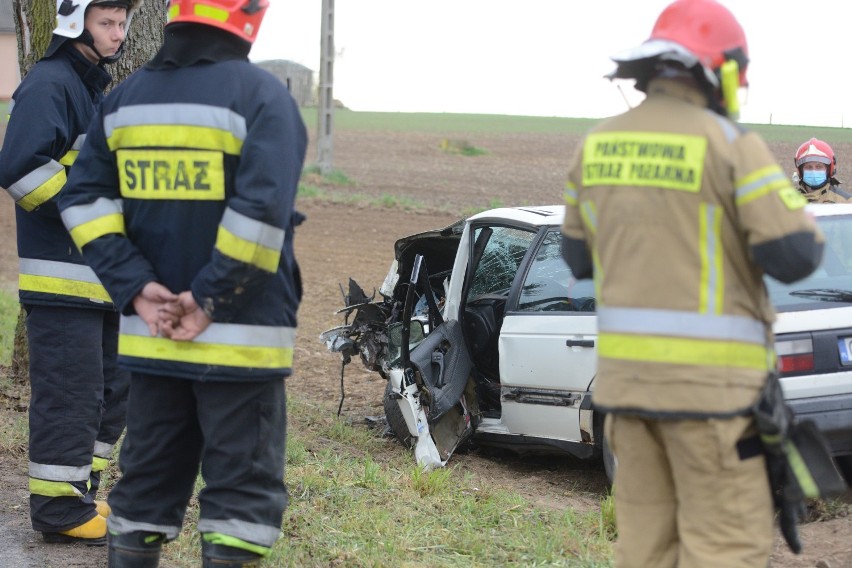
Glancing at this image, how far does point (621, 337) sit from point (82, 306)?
2.37m

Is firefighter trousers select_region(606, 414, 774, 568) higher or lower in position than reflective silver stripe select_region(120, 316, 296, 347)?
lower

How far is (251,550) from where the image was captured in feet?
10.8

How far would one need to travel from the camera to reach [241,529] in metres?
3.26

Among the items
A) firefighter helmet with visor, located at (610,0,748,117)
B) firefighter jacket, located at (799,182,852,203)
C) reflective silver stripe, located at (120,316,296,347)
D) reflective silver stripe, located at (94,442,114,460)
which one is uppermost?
firefighter helmet with visor, located at (610,0,748,117)

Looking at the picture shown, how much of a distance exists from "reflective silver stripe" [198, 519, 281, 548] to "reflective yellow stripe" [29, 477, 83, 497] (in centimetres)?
139

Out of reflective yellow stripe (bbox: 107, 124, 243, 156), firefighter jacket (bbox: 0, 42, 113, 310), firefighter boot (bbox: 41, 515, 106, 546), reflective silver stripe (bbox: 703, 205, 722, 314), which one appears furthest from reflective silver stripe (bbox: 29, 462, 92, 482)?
reflective silver stripe (bbox: 703, 205, 722, 314)

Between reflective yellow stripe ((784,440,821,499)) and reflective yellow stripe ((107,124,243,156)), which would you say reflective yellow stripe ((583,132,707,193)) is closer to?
reflective yellow stripe ((784,440,821,499))

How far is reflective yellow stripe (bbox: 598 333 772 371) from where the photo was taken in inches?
113

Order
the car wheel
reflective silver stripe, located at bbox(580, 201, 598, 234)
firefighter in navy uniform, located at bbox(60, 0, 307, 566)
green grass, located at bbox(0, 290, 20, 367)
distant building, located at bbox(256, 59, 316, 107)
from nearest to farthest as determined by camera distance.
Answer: reflective silver stripe, located at bbox(580, 201, 598, 234)
firefighter in navy uniform, located at bbox(60, 0, 307, 566)
the car wheel
green grass, located at bbox(0, 290, 20, 367)
distant building, located at bbox(256, 59, 316, 107)

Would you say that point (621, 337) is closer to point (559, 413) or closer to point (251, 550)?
point (251, 550)

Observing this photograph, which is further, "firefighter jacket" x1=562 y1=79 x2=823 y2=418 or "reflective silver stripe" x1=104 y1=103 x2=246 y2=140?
"reflective silver stripe" x1=104 y1=103 x2=246 y2=140

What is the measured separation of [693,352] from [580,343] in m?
3.00

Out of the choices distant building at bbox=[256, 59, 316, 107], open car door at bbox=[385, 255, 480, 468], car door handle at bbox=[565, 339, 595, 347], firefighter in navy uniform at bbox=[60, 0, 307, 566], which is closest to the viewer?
firefighter in navy uniform at bbox=[60, 0, 307, 566]

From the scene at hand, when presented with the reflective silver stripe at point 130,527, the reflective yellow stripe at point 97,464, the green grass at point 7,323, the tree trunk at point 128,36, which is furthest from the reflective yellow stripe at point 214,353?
the green grass at point 7,323
